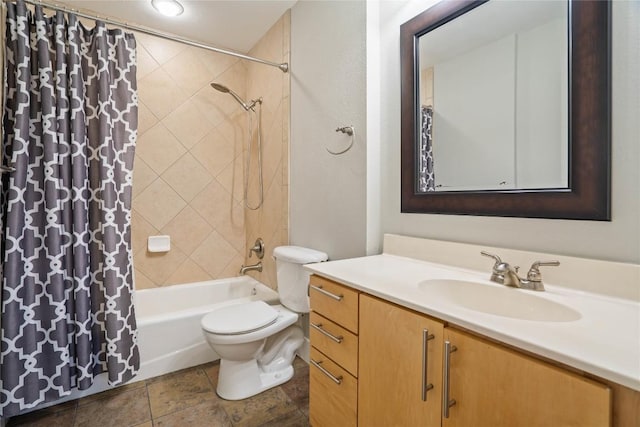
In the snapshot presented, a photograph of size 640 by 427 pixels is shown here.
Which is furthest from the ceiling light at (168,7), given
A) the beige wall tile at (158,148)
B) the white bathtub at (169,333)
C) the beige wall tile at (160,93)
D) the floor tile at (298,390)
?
the floor tile at (298,390)

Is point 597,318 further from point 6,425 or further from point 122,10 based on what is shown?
point 122,10

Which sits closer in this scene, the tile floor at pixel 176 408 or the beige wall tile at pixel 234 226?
the tile floor at pixel 176 408

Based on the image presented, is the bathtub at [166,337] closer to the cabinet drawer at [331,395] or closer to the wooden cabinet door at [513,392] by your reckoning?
the cabinet drawer at [331,395]

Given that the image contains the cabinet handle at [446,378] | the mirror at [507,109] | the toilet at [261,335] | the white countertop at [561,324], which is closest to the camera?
the white countertop at [561,324]

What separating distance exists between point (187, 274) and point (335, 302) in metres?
1.88

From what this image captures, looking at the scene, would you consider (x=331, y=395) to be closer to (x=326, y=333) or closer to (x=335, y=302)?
(x=326, y=333)

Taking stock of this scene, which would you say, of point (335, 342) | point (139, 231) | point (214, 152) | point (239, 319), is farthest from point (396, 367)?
point (214, 152)

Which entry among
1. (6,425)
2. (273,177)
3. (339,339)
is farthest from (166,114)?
(339,339)

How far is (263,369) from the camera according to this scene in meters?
1.83

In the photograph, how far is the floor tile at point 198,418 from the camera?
146 centimetres

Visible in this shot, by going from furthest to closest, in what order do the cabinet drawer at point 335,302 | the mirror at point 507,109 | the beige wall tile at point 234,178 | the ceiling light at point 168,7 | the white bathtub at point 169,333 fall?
the beige wall tile at point 234,178, the ceiling light at point 168,7, the white bathtub at point 169,333, the cabinet drawer at point 335,302, the mirror at point 507,109

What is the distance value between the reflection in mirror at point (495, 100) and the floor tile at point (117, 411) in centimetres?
184

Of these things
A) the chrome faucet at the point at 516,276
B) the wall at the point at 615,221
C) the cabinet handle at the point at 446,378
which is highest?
→ the wall at the point at 615,221

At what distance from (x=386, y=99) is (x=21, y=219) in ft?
6.36
